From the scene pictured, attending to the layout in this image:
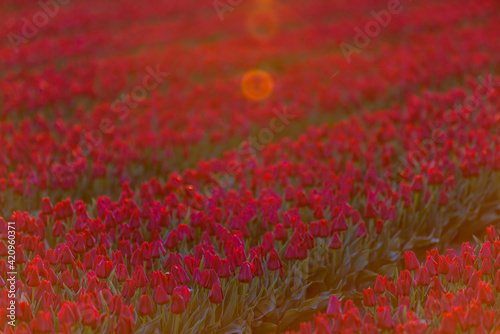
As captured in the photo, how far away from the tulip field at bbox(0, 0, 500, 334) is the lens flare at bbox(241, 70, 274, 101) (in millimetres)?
69

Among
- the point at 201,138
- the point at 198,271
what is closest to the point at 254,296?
the point at 198,271

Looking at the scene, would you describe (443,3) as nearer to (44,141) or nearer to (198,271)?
(44,141)

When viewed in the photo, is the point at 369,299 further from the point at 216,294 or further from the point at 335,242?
the point at 216,294

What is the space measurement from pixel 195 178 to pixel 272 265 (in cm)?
242

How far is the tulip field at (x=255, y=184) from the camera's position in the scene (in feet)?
12.4

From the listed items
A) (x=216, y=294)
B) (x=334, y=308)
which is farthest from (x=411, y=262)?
(x=216, y=294)

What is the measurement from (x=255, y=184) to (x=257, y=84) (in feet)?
18.2

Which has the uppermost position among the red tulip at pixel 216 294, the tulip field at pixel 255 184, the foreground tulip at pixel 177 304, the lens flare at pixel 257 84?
the foreground tulip at pixel 177 304

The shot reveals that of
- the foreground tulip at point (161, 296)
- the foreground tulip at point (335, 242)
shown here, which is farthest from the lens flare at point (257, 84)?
the foreground tulip at point (161, 296)

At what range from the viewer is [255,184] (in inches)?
244

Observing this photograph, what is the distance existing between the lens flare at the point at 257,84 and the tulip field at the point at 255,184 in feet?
0.23

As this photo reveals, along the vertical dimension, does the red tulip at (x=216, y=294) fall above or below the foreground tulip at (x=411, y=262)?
above

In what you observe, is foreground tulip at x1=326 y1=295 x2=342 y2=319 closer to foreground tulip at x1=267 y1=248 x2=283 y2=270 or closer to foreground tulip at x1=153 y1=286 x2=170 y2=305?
foreground tulip at x1=267 y1=248 x2=283 y2=270

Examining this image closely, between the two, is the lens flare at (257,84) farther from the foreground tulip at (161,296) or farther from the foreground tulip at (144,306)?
the foreground tulip at (144,306)
